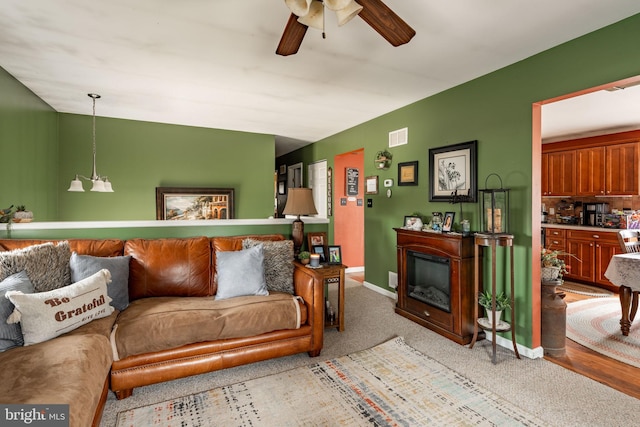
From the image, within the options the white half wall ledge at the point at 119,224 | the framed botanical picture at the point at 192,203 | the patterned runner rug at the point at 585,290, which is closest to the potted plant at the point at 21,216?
the white half wall ledge at the point at 119,224

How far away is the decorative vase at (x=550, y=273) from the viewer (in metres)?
2.79

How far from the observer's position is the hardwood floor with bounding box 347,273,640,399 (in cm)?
227

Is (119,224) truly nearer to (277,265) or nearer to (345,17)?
(277,265)

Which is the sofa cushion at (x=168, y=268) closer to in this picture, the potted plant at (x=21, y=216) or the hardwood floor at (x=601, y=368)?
the potted plant at (x=21, y=216)

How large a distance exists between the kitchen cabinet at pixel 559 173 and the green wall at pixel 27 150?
24.3 feet

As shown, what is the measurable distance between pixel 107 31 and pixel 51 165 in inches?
111

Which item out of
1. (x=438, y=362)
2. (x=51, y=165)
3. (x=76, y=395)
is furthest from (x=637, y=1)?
(x=51, y=165)

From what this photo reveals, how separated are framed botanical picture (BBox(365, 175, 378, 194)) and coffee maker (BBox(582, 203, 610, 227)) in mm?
3610

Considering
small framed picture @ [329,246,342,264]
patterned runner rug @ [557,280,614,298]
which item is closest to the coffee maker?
patterned runner rug @ [557,280,614,298]

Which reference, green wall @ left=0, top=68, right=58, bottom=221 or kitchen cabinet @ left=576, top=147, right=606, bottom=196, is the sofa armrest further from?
kitchen cabinet @ left=576, top=147, right=606, bottom=196

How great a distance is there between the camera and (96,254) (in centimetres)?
262

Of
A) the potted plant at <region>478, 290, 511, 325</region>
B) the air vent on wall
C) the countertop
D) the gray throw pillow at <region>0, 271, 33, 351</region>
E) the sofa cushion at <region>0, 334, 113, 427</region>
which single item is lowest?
the potted plant at <region>478, 290, 511, 325</region>

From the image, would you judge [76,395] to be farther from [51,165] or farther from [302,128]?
[302,128]

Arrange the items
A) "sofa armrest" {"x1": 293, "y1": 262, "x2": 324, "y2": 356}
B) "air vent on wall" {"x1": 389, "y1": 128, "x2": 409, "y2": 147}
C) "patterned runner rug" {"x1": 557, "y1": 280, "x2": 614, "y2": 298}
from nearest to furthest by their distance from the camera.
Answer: "sofa armrest" {"x1": 293, "y1": 262, "x2": 324, "y2": 356}, "air vent on wall" {"x1": 389, "y1": 128, "x2": 409, "y2": 147}, "patterned runner rug" {"x1": 557, "y1": 280, "x2": 614, "y2": 298}
